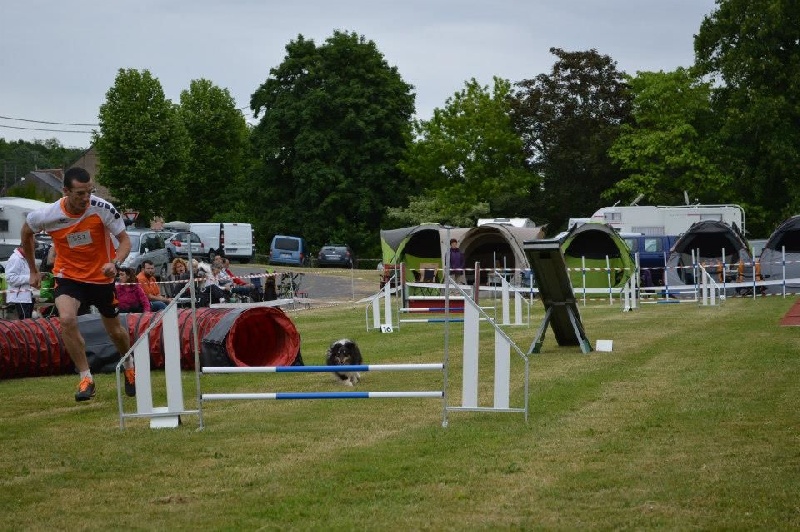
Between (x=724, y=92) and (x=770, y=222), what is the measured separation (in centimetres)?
604

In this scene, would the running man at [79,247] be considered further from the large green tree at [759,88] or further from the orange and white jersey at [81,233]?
the large green tree at [759,88]

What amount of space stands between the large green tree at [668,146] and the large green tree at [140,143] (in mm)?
23500

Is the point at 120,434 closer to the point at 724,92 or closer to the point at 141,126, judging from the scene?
the point at 724,92

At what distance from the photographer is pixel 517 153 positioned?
65312mm

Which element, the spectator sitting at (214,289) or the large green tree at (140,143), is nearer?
the spectator sitting at (214,289)

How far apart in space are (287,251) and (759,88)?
23.0 meters

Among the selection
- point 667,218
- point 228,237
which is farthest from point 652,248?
point 228,237

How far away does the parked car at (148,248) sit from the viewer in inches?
1395

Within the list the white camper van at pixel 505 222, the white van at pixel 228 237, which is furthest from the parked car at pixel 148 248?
the white van at pixel 228 237

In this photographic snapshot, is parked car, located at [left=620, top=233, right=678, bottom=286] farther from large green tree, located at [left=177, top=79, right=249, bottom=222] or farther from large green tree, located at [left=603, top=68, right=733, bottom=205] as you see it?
large green tree, located at [left=177, top=79, right=249, bottom=222]

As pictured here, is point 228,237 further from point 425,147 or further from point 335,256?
point 425,147

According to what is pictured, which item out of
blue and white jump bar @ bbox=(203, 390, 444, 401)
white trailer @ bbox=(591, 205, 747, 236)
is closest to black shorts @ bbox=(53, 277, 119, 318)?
blue and white jump bar @ bbox=(203, 390, 444, 401)

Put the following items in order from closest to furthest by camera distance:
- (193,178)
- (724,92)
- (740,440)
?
(740,440) → (724,92) → (193,178)

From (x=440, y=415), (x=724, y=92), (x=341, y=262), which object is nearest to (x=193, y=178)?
(x=341, y=262)
